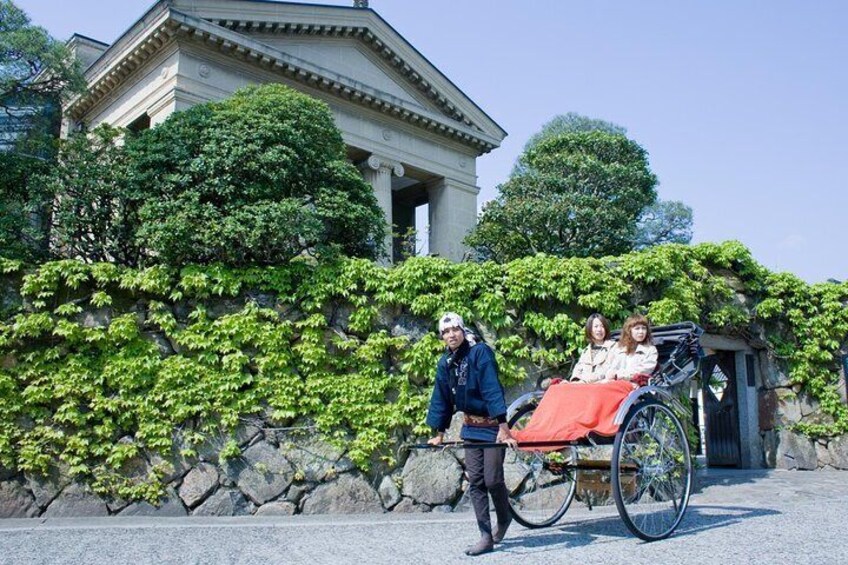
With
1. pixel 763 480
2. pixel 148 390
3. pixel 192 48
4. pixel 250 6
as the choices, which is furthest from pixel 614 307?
pixel 250 6

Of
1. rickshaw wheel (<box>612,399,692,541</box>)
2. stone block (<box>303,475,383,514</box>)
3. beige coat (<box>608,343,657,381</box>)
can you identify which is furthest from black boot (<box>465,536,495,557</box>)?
stone block (<box>303,475,383,514</box>)

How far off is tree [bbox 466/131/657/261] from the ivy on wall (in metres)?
13.8

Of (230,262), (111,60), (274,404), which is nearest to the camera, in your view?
(274,404)

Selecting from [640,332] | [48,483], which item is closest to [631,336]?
[640,332]

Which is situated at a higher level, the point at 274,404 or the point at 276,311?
the point at 276,311

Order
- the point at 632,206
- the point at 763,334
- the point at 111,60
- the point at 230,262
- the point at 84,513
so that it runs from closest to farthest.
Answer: the point at 84,513
the point at 230,262
the point at 763,334
the point at 111,60
the point at 632,206

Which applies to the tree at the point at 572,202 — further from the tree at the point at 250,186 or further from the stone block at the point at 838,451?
the tree at the point at 250,186

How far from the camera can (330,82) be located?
24750mm

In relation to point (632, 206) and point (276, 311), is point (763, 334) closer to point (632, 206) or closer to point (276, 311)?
point (276, 311)

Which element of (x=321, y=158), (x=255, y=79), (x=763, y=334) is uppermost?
(x=255, y=79)

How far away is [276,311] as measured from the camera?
30.8 ft

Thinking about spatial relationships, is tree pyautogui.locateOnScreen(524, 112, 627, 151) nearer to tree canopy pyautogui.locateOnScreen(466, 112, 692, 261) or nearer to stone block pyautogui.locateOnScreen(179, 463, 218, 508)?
tree canopy pyautogui.locateOnScreen(466, 112, 692, 261)

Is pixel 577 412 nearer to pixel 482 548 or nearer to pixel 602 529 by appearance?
pixel 482 548

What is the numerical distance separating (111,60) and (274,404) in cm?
1866
